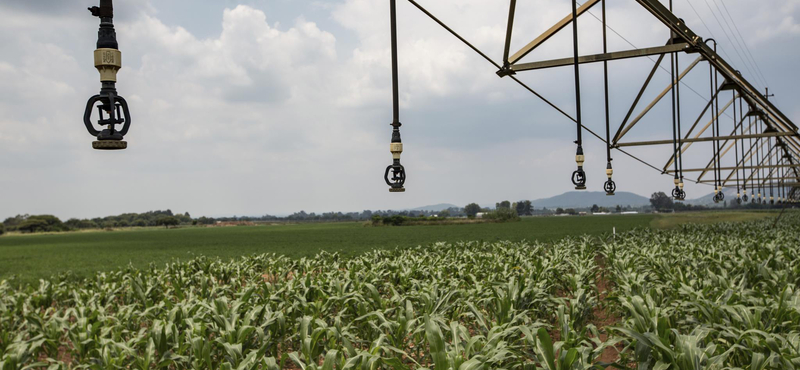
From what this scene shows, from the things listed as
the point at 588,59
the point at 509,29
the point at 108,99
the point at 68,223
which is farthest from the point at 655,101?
the point at 68,223

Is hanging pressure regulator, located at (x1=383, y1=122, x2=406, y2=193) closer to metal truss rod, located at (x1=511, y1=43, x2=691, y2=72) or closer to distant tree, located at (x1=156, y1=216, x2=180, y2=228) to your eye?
metal truss rod, located at (x1=511, y1=43, x2=691, y2=72)

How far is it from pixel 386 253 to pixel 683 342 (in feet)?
32.1

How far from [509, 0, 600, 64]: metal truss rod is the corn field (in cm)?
344

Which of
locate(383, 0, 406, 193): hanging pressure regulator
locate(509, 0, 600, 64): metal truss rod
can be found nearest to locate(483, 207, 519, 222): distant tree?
locate(509, 0, 600, 64): metal truss rod

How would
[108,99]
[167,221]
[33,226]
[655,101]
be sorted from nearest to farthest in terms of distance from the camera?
Answer: [108,99] → [655,101] → [33,226] → [167,221]

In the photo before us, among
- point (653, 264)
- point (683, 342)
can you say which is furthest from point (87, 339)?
point (653, 264)

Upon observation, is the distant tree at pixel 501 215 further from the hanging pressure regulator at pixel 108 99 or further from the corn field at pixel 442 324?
the hanging pressure regulator at pixel 108 99

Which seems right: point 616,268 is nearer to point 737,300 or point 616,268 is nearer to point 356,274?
point 737,300

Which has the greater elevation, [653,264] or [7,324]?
[653,264]

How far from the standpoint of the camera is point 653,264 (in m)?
8.57

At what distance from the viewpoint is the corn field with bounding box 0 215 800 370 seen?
3498mm

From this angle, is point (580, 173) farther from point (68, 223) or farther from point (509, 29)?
point (68, 223)

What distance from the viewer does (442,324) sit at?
495 cm

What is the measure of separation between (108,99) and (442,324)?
12.2 ft
